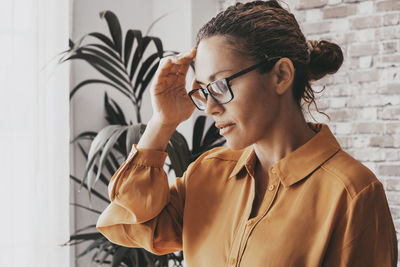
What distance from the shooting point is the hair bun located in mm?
1312

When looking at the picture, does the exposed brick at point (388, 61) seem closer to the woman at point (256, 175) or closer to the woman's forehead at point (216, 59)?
the woman at point (256, 175)

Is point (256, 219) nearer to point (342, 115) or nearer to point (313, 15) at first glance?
point (342, 115)

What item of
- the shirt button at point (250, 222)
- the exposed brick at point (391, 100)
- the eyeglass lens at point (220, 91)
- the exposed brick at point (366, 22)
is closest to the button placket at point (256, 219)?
the shirt button at point (250, 222)

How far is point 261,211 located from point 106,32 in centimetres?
187

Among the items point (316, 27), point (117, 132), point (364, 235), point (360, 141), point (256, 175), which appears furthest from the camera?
point (316, 27)

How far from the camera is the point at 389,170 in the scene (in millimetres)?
2699

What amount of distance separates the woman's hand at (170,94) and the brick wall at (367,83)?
140 cm

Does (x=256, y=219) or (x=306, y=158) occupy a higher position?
(x=306, y=158)

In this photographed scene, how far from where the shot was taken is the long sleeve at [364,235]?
1.11 m

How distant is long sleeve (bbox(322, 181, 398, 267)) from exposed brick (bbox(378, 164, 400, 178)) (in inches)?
64.3

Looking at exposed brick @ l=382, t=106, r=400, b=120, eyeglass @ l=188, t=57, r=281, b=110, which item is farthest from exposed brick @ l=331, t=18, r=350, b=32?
eyeglass @ l=188, t=57, r=281, b=110

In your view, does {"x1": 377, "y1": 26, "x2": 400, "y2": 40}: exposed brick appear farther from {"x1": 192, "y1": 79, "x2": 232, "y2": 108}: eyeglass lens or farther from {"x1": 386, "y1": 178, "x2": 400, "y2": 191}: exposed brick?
{"x1": 192, "y1": 79, "x2": 232, "y2": 108}: eyeglass lens

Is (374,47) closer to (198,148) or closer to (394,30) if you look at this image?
(394,30)

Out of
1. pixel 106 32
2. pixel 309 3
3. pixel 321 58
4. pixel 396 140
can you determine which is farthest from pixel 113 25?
pixel 396 140
